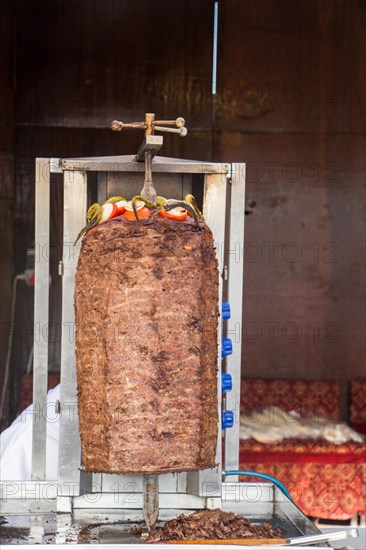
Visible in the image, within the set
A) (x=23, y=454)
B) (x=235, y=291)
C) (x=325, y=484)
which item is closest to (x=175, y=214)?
(x=235, y=291)

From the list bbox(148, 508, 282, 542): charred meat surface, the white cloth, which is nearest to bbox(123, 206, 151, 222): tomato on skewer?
bbox(148, 508, 282, 542): charred meat surface

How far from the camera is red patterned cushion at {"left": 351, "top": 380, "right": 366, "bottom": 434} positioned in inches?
268

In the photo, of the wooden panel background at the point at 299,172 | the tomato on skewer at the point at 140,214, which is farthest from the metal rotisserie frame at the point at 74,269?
the wooden panel background at the point at 299,172

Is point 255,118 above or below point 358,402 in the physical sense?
above

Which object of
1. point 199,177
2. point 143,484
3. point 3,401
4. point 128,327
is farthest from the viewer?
point 3,401

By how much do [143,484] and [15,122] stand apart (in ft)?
15.0

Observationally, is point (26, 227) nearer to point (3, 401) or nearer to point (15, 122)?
point (15, 122)

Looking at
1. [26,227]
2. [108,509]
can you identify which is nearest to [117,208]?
[108,509]

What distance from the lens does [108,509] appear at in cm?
292

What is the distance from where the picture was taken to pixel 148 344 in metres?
2.44

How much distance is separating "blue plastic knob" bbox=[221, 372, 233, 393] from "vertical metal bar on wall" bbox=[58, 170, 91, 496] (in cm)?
50

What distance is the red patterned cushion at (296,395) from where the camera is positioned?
664 centimetres

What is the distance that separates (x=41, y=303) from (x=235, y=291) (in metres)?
0.68

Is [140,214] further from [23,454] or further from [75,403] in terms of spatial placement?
[23,454]
